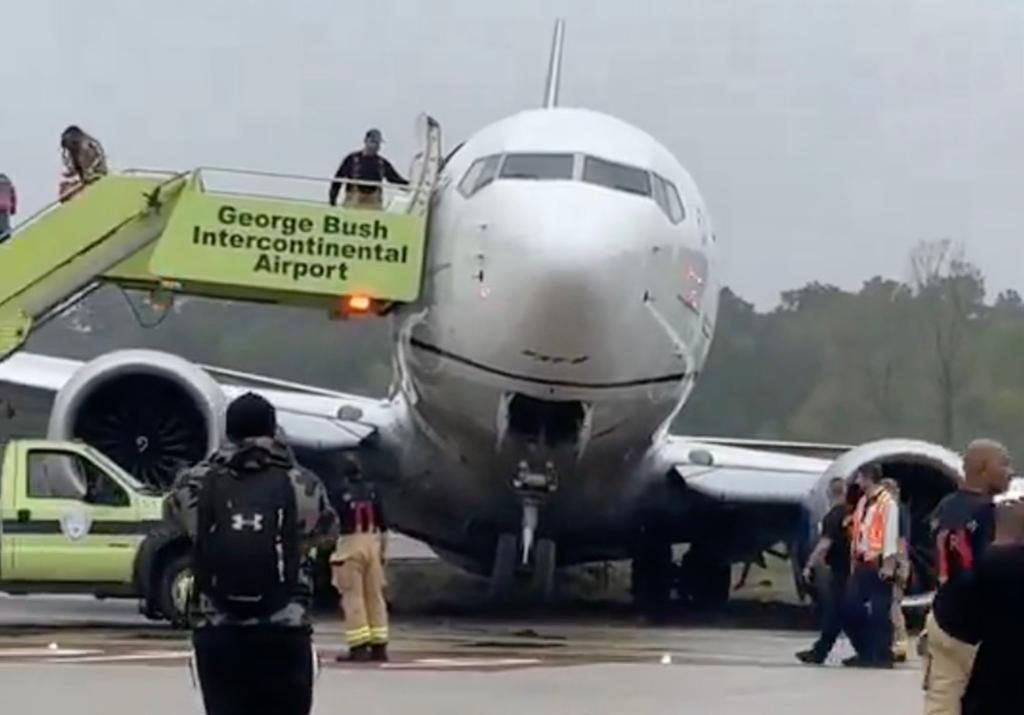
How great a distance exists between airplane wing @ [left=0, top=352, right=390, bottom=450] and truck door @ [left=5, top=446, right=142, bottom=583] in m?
2.44

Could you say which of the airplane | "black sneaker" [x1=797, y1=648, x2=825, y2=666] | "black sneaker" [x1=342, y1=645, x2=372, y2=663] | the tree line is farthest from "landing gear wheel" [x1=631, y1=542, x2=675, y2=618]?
the tree line

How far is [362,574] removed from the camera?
15.3m

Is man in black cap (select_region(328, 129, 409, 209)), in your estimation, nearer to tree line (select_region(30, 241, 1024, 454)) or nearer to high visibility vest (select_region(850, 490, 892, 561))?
high visibility vest (select_region(850, 490, 892, 561))

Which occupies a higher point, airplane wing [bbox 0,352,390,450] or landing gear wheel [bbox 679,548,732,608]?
airplane wing [bbox 0,352,390,450]

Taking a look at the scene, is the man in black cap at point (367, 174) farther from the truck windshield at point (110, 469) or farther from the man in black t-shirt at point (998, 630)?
the man in black t-shirt at point (998, 630)

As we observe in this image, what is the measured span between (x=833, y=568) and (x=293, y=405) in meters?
7.20

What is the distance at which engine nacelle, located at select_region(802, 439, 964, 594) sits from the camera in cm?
2095

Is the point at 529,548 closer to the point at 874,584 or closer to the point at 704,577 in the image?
the point at 874,584

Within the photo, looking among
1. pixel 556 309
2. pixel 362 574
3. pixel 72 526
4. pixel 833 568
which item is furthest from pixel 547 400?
pixel 72 526

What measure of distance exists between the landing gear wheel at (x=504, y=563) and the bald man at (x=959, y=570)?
1361 cm

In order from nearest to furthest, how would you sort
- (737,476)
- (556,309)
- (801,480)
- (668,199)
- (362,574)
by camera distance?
(362,574)
(556,309)
(668,199)
(737,476)
(801,480)

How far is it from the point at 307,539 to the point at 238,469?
32cm

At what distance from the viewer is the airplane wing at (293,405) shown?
842 inches

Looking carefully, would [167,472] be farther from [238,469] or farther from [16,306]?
[238,469]
